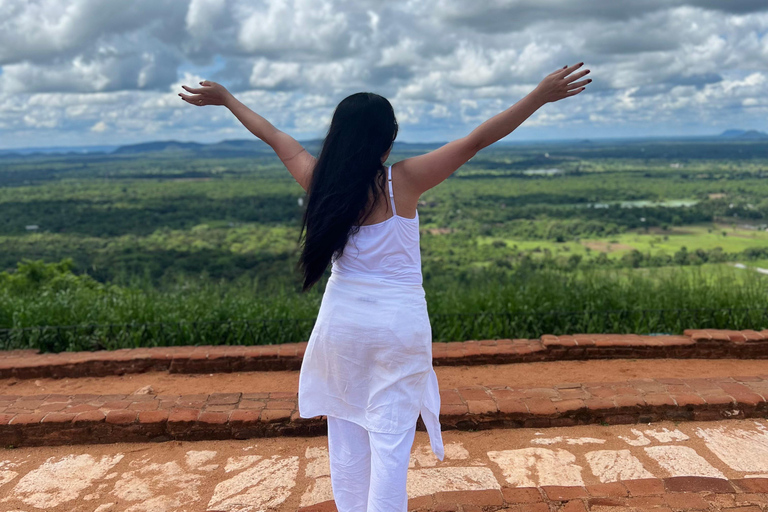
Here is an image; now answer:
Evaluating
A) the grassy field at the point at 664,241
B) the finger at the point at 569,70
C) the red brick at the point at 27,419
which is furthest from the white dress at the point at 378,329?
the grassy field at the point at 664,241

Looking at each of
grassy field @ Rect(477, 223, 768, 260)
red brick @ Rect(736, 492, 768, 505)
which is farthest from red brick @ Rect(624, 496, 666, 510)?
grassy field @ Rect(477, 223, 768, 260)

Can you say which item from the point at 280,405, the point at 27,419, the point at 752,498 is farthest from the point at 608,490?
the point at 27,419

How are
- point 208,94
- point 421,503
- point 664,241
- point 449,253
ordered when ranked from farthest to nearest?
point 664,241
point 449,253
point 421,503
point 208,94

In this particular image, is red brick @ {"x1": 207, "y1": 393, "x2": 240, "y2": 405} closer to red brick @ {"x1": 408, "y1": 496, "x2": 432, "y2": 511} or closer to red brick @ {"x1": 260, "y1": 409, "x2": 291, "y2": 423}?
red brick @ {"x1": 260, "y1": 409, "x2": 291, "y2": 423}

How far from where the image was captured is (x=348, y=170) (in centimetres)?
165

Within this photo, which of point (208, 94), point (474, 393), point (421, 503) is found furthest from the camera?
point (474, 393)

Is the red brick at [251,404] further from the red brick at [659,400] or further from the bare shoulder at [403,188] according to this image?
the red brick at [659,400]

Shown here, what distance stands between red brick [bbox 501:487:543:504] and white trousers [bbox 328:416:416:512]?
0.71m

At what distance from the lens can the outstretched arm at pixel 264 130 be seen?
185cm

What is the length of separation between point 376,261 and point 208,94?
3.15 ft

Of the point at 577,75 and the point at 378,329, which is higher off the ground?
the point at 577,75

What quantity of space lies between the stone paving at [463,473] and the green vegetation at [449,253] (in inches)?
45.1

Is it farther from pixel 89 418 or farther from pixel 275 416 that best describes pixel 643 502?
pixel 89 418

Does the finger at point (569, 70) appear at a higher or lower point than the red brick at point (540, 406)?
higher
